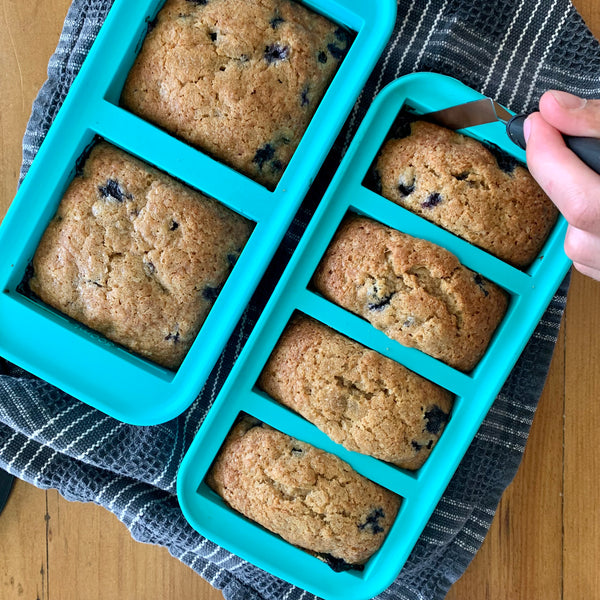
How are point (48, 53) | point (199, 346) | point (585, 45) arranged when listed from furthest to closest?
1. point (48, 53)
2. point (585, 45)
3. point (199, 346)

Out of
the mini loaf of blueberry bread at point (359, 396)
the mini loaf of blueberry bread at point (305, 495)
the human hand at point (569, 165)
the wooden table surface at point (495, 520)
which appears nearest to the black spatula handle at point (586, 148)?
the human hand at point (569, 165)

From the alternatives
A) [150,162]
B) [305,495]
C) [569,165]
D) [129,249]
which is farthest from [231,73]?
[305,495]

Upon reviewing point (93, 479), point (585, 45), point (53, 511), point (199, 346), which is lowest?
point (53, 511)

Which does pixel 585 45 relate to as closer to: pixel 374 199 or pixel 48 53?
pixel 374 199

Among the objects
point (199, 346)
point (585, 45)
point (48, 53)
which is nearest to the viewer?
point (199, 346)

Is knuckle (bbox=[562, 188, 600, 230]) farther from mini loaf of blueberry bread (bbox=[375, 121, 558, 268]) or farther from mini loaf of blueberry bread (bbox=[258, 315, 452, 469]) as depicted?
mini loaf of blueberry bread (bbox=[258, 315, 452, 469])

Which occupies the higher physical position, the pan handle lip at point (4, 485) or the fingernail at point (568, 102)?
the fingernail at point (568, 102)

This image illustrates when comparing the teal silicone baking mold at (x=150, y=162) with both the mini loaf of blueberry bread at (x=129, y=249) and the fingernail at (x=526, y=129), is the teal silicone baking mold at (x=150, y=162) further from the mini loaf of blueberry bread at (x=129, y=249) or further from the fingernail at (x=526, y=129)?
the fingernail at (x=526, y=129)

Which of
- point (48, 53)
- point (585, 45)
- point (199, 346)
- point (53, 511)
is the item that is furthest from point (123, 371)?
point (585, 45)
